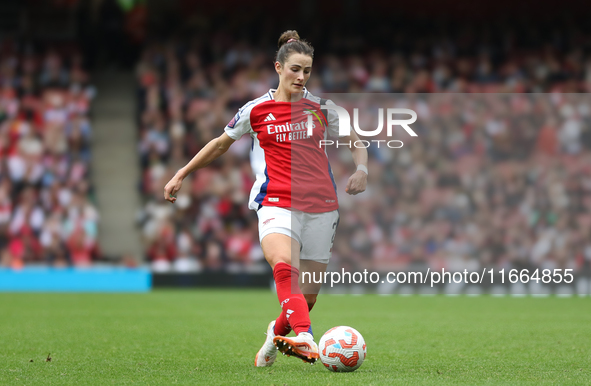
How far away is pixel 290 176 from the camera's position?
17.9ft

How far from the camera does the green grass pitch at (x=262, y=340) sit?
193 inches

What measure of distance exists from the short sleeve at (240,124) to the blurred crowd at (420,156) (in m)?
6.11

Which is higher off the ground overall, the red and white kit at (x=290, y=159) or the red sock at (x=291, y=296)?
the red and white kit at (x=290, y=159)

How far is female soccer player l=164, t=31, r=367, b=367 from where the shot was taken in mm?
5305

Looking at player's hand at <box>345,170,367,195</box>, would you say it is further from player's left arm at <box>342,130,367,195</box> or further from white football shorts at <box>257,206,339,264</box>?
white football shorts at <box>257,206,339,264</box>

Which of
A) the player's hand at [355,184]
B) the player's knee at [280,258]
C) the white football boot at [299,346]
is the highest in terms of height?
the player's hand at [355,184]

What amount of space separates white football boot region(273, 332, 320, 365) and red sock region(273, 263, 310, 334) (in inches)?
8.1

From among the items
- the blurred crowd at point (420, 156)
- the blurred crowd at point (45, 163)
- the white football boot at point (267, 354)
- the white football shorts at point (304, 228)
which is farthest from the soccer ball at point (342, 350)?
the blurred crowd at point (45, 163)

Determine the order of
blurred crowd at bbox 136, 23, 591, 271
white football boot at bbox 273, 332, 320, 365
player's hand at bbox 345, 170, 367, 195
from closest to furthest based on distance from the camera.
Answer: white football boot at bbox 273, 332, 320, 365
player's hand at bbox 345, 170, 367, 195
blurred crowd at bbox 136, 23, 591, 271

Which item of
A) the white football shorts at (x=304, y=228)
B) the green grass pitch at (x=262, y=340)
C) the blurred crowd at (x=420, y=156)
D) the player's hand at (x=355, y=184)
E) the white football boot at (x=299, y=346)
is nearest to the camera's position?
the white football boot at (x=299, y=346)

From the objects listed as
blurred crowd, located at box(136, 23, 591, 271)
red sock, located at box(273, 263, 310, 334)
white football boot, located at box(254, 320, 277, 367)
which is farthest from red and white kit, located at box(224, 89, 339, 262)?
blurred crowd, located at box(136, 23, 591, 271)

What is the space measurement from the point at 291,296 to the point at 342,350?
0.44 metres

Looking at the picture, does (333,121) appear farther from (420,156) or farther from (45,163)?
(45,163)

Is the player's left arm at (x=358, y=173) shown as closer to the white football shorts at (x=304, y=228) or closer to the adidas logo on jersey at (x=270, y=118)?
the white football shorts at (x=304, y=228)
